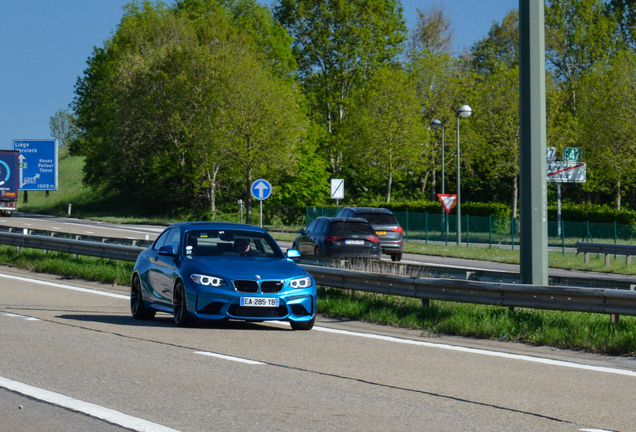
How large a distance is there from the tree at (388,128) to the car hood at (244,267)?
162ft

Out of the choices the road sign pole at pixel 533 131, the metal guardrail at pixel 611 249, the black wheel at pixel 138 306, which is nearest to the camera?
the road sign pole at pixel 533 131

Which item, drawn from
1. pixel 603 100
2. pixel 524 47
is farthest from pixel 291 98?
pixel 524 47

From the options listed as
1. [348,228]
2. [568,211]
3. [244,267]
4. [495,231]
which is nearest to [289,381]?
[244,267]

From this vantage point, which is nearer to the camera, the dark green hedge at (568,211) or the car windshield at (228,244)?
the car windshield at (228,244)

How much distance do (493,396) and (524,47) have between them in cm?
619

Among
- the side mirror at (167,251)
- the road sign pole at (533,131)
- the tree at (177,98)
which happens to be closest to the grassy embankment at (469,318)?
the road sign pole at (533,131)

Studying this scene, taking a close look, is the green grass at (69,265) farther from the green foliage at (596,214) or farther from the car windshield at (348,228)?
the green foliage at (596,214)

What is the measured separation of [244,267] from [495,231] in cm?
3153

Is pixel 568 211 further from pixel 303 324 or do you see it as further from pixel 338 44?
pixel 303 324

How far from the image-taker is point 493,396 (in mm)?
7848

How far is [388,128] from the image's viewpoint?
203 feet

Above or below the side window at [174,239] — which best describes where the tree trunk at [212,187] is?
above

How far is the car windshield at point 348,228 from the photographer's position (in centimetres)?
2628

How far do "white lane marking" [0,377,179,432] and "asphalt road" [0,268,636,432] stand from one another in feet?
0.04
